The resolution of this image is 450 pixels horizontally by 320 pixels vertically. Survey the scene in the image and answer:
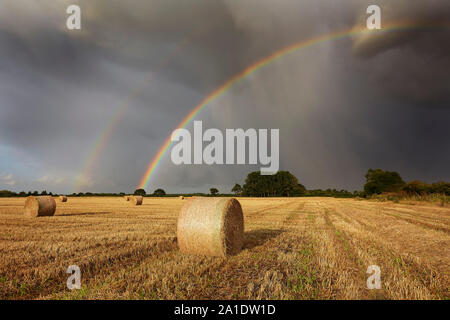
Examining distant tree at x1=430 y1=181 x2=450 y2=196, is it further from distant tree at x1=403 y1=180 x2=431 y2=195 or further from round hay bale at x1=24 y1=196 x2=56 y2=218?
round hay bale at x1=24 y1=196 x2=56 y2=218

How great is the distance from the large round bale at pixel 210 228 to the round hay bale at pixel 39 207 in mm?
13071

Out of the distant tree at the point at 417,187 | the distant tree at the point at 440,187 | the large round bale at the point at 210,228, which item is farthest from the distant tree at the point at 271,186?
the large round bale at the point at 210,228

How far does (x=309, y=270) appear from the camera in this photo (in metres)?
5.53

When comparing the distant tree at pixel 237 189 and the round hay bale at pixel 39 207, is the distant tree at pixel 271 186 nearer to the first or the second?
the distant tree at pixel 237 189

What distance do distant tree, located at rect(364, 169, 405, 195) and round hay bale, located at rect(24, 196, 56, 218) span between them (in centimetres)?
7207

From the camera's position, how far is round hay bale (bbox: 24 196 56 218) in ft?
53.8

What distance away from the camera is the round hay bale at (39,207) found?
1639 cm

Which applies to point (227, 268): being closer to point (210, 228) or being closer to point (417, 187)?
point (210, 228)

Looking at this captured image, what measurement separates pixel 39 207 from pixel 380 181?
75.6 meters

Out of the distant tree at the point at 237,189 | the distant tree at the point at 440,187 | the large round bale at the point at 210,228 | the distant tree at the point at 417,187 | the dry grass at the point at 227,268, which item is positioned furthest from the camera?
the distant tree at the point at 237,189

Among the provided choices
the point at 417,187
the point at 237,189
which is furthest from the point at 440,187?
the point at 237,189

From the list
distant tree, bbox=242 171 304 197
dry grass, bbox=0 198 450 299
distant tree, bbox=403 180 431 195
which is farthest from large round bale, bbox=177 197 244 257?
distant tree, bbox=242 171 304 197
